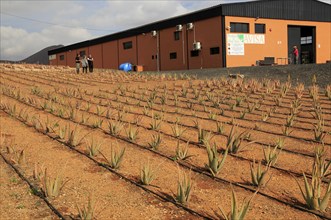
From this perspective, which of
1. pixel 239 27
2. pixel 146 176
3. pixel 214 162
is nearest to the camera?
pixel 146 176

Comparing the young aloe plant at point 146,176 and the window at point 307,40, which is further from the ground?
the window at point 307,40

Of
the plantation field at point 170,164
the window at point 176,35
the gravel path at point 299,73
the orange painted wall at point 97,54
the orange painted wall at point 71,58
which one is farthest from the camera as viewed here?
the orange painted wall at point 71,58

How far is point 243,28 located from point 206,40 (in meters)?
3.41

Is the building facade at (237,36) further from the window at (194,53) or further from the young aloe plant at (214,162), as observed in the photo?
the young aloe plant at (214,162)

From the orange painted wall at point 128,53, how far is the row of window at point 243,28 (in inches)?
555

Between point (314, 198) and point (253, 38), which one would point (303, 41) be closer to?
point (253, 38)

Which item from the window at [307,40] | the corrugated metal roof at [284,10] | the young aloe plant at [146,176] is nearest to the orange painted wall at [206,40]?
the corrugated metal roof at [284,10]

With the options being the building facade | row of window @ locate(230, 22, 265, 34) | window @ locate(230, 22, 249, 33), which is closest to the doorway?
the building facade

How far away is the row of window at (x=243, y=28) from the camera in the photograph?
31.0 m

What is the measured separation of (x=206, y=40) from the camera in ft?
106

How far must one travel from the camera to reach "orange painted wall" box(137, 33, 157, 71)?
3866cm

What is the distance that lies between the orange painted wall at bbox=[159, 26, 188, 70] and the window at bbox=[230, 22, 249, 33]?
517cm

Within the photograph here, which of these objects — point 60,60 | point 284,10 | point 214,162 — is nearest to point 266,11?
point 284,10

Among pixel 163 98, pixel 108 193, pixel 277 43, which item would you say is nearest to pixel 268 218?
pixel 108 193
